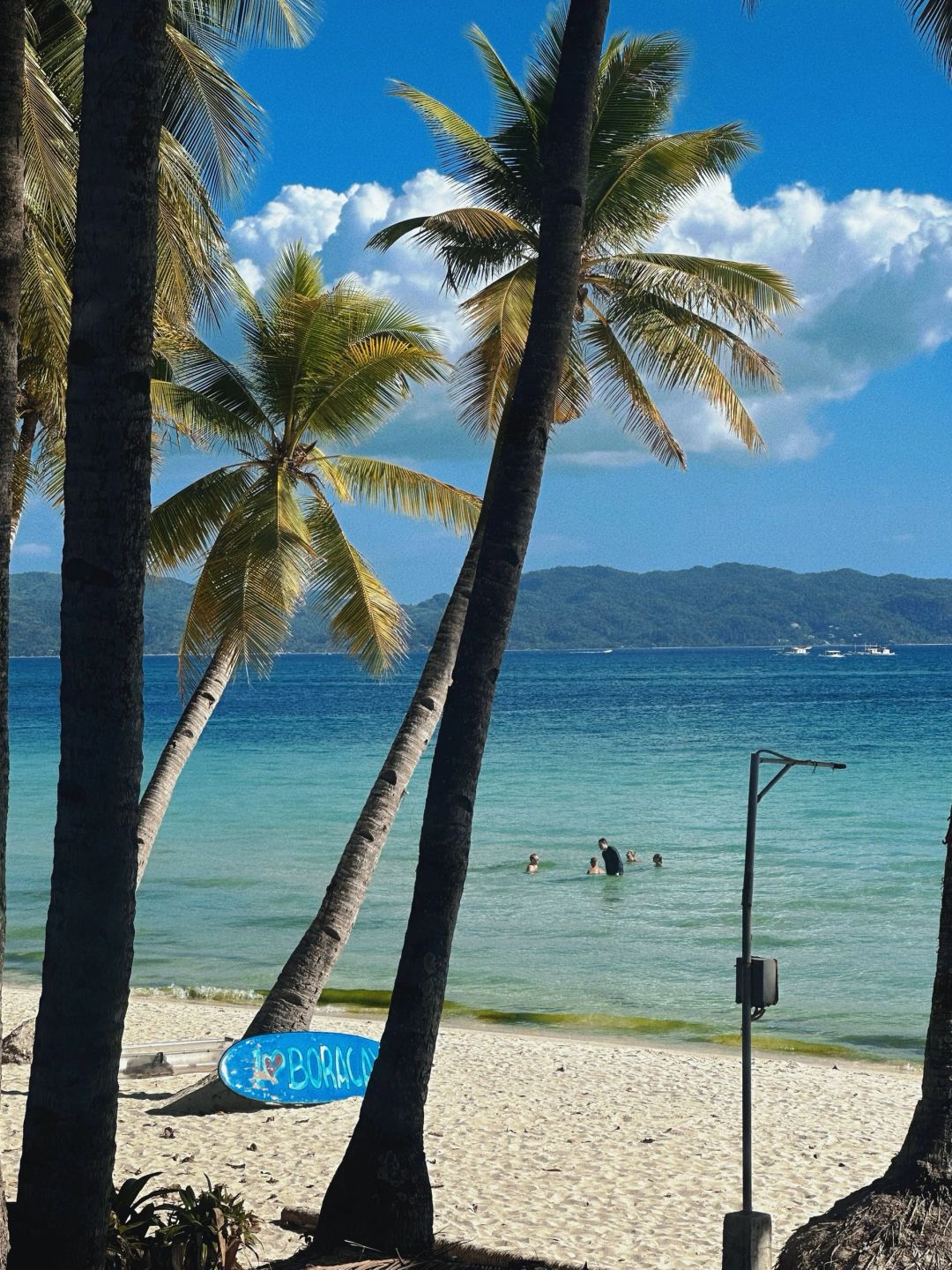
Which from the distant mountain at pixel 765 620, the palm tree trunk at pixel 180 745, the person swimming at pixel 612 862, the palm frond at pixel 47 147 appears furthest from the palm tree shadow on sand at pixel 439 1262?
the distant mountain at pixel 765 620

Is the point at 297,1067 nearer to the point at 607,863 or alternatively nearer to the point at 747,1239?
the point at 747,1239

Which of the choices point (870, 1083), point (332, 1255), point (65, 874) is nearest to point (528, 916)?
point (870, 1083)

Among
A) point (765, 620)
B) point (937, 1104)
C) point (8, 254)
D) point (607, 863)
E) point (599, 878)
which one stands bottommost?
point (599, 878)

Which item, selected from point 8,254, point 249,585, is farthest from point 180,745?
point 8,254

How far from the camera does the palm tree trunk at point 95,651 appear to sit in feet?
14.1

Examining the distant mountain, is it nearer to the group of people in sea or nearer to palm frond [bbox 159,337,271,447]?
the group of people in sea

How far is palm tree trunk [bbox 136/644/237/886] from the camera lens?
37.8ft

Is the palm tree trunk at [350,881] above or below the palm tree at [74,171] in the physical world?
below

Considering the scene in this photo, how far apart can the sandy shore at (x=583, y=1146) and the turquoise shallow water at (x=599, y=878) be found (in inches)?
127

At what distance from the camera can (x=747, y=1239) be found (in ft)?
19.1

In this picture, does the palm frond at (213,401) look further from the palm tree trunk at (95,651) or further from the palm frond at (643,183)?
the palm tree trunk at (95,651)

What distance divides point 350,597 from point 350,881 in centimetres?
402

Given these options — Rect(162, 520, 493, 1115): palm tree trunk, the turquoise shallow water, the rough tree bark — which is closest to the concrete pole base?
the rough tree bark

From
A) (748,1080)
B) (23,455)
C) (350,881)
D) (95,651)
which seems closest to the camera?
(95,651)
